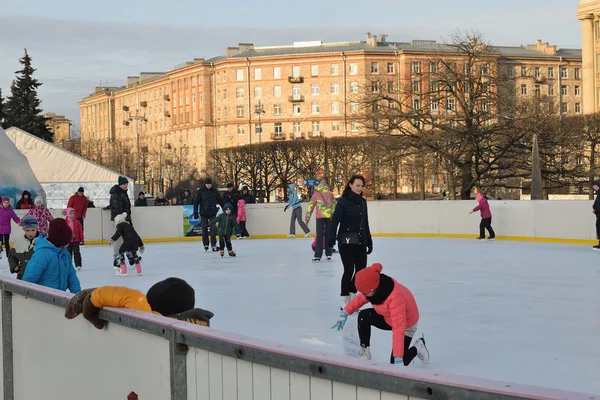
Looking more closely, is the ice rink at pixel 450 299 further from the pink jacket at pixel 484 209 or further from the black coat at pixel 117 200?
the pink jacket at pixel 484 209

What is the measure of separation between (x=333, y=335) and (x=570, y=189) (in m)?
39.8

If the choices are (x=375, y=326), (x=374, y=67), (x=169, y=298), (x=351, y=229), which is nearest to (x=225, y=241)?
(x=351, y=229)

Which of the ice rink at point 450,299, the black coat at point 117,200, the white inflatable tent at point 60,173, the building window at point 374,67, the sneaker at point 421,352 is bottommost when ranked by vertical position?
the ice rink at point 450,299

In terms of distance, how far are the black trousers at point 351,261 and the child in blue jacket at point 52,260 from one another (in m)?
3.72

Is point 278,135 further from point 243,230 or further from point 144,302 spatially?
point 144,302

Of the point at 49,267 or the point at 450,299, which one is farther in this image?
the point at 450,299

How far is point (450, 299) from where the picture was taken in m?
11.0

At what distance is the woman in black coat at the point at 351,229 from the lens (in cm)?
953

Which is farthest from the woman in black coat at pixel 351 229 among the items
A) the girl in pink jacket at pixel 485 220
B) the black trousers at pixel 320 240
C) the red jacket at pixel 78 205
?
the girl in pink jacket at pixel 485 220

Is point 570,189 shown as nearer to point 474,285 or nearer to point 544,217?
point 544,217

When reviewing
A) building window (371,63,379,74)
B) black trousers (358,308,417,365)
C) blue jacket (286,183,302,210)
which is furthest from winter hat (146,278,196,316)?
building window (371,63,379,74)

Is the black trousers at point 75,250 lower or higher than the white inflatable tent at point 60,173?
lower

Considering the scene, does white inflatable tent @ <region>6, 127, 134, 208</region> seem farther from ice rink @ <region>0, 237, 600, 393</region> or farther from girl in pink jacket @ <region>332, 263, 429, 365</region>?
girl in pink jacket @ <region>332, 263, 429, 365</region>

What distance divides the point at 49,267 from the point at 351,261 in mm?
4032
